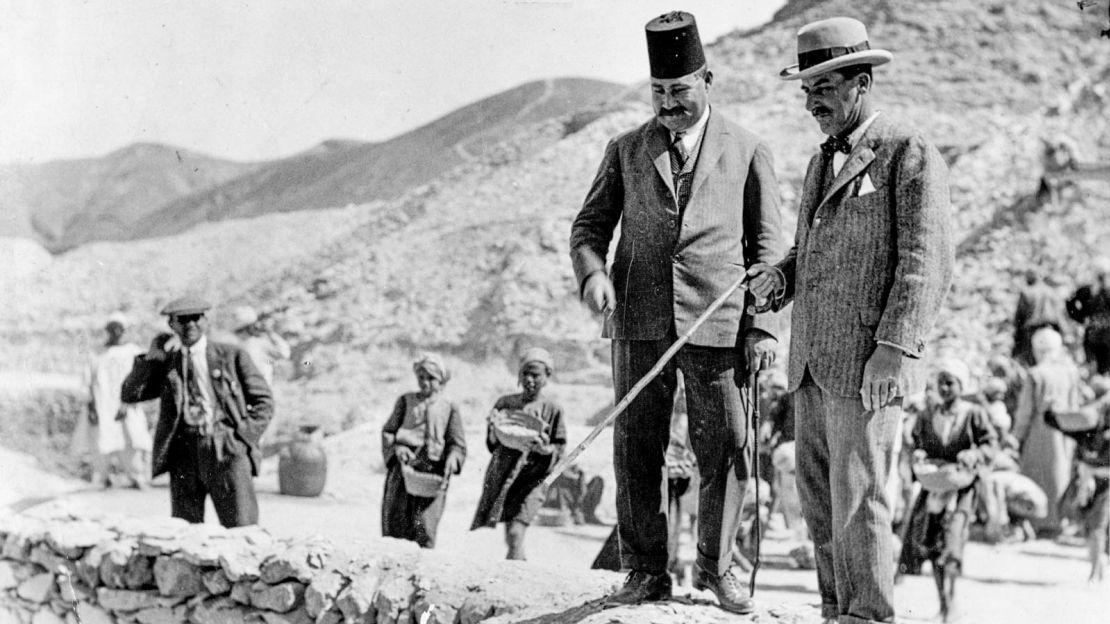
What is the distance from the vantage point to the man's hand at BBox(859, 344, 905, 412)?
388 cm

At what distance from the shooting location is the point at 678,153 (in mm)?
4695

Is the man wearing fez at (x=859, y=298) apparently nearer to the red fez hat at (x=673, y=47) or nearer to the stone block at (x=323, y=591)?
the red fez hat at (x=673, y=47)

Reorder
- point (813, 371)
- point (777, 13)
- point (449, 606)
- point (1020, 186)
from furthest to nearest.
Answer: point (777, 13) < point (1020, 186) < point (449, 606) < point (813, 371)

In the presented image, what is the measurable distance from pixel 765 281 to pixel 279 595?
3016 millimetres

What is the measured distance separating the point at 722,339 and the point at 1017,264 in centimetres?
1300

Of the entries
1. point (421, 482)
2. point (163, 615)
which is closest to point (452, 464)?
point (421, 482)

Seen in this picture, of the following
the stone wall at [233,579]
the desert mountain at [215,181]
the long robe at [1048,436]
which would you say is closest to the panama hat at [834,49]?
the stone wall at [233,579]

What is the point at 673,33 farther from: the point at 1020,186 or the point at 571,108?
the point at 1020,186

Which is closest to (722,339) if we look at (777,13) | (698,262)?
(698,262)

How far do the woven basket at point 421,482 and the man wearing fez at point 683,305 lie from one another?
2.73 metres

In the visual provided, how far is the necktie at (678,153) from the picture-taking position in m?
4.68

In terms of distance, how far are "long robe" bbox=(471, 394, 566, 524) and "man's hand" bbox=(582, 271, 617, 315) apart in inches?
110

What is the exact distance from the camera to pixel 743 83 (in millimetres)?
20562

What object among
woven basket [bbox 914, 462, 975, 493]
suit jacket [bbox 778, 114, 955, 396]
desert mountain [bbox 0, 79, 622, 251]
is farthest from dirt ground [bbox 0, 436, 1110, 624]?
desert mountain [bbox 0, 79, 622, 251]
